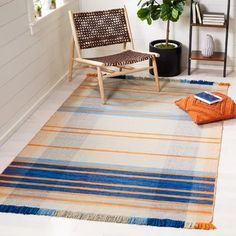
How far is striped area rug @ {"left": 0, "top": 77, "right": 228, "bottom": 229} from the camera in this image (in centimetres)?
297

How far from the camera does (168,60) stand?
16.4 feet

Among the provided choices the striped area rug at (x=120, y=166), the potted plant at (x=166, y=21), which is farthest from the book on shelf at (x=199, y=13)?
the striped area rug at (x=120, y=166)

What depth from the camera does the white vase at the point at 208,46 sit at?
4.96 m

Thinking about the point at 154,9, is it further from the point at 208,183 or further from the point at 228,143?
the point at 208,183

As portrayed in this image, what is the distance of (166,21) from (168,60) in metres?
0.45

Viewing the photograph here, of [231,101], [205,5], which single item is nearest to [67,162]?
[231,101]

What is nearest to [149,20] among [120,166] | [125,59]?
[125,59]

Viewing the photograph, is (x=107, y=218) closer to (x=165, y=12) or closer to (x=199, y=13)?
(x=165, y=12)

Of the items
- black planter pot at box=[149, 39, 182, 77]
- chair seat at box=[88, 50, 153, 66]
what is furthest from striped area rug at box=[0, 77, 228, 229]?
black planter pot at box=[149, 39, 182, 77]

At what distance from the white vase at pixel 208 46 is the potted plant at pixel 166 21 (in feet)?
0.76

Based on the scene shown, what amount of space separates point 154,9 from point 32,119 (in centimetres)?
164

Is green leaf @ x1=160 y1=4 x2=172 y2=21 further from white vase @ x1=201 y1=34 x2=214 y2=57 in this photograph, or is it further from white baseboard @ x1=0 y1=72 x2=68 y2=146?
white baseboard @ x1=0 y1=72 x2=68 y2=146

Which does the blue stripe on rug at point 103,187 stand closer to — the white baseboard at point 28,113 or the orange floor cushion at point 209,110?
the white baseboard at point 28,113

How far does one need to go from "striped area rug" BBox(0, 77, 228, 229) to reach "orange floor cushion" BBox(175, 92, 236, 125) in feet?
0.20
